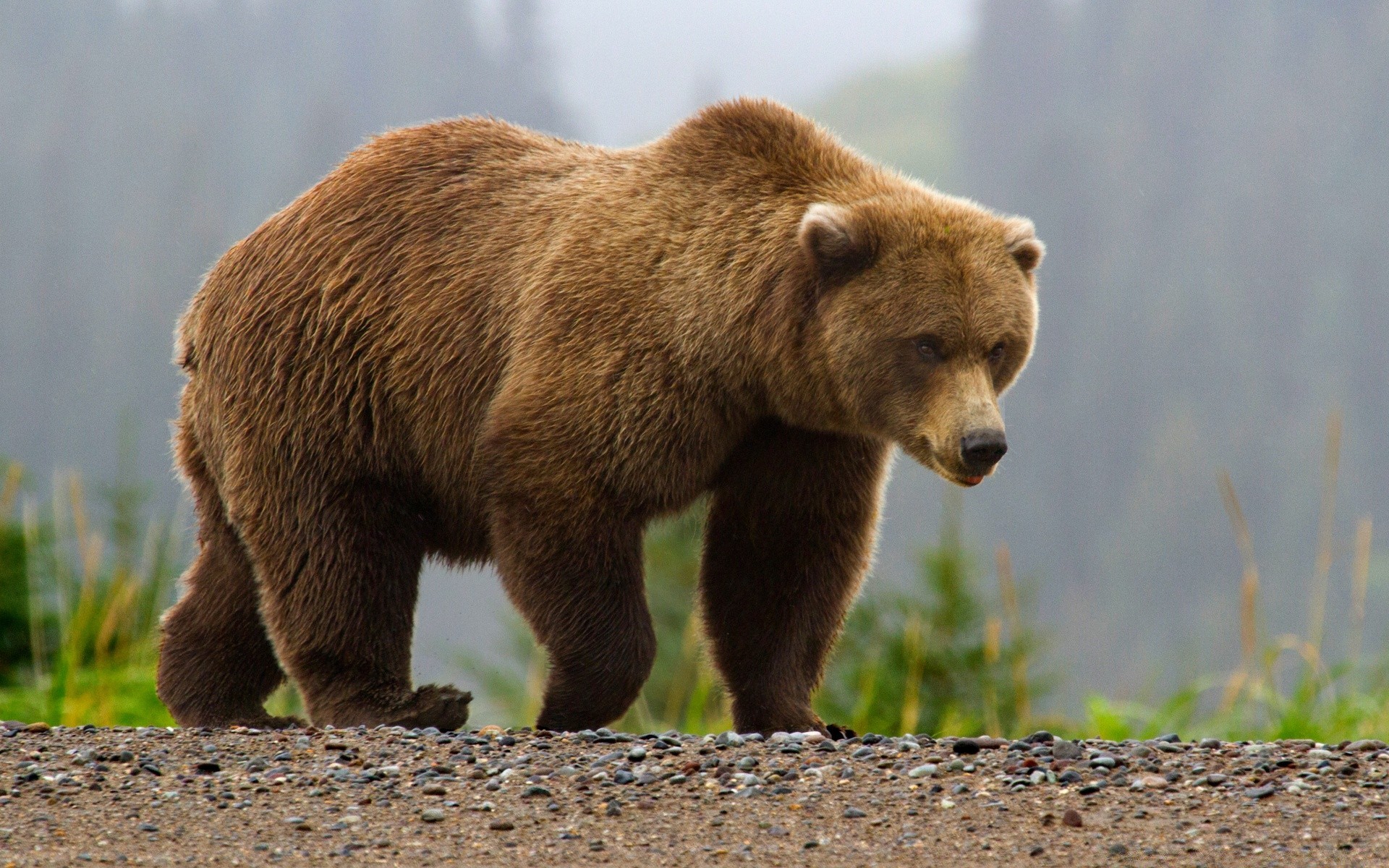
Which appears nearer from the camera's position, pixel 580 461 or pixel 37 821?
pixel 37 821

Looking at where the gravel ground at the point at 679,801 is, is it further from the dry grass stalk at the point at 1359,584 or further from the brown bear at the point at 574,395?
the dry grass stalk at the point at 1359,584

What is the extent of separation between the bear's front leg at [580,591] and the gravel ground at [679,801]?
614 mm

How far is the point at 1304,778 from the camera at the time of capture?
399 cm

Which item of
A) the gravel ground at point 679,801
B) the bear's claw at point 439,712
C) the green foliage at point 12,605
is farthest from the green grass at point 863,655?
the gravel ground at point 679,801

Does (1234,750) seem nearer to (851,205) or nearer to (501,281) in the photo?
(851,205)

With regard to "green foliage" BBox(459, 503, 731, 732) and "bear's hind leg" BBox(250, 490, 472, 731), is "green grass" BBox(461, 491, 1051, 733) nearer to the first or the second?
"green foliage" BBox(459, 503, 731, 732)

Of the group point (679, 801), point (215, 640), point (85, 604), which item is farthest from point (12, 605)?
point (679, 801)

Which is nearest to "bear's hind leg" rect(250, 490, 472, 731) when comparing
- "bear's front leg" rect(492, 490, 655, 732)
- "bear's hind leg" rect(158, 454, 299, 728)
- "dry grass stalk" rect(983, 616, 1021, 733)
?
"bear's hind leg" rect(158, 454, 299, 728)

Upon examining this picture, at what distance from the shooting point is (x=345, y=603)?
5.62m

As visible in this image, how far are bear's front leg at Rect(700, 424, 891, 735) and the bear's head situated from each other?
1.29 ft

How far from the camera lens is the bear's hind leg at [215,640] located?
612 cm

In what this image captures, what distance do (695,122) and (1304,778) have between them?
3.00m

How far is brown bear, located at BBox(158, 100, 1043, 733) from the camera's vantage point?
16.5 feet

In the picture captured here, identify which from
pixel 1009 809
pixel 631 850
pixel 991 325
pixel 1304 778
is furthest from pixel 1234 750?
pixel 631 850
